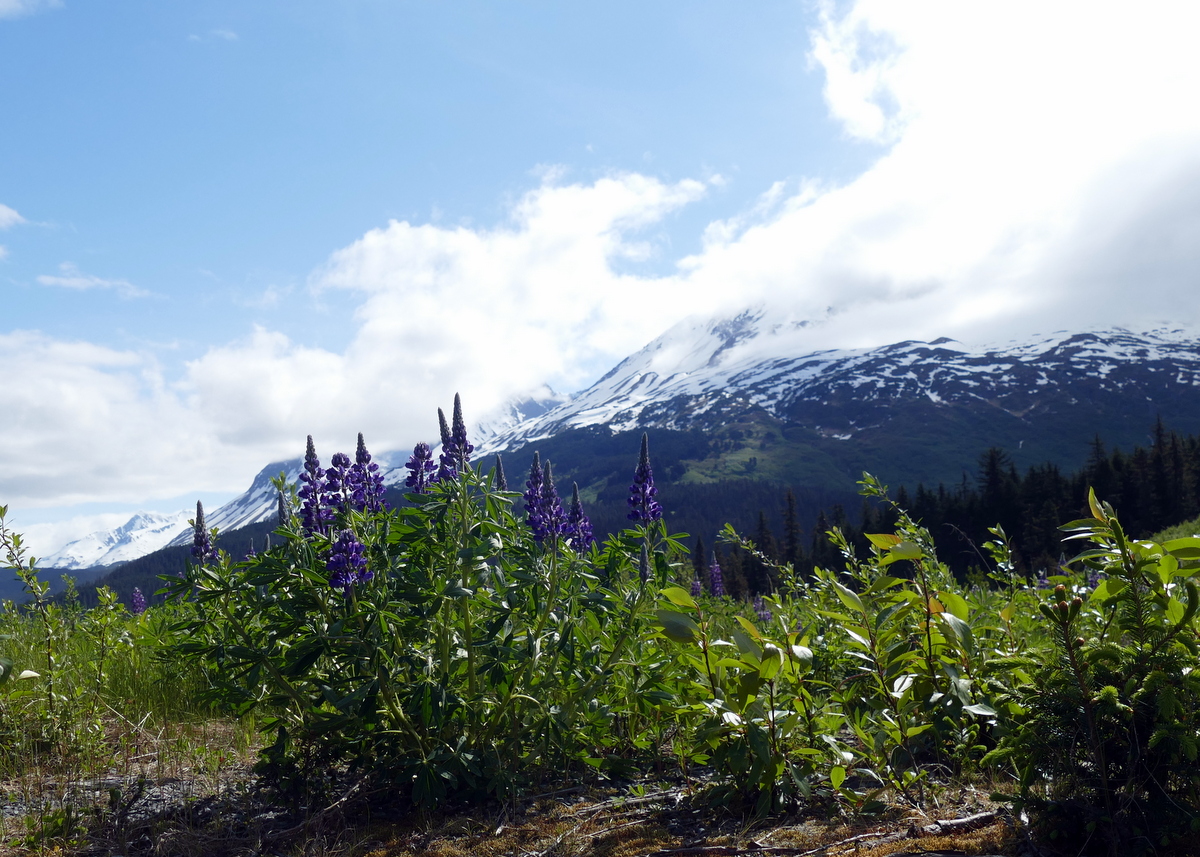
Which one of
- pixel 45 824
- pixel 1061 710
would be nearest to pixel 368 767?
pixel 45 824

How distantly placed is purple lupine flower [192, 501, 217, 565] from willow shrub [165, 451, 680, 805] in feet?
2.48

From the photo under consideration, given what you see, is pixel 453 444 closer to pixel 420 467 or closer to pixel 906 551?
pixel 420 467

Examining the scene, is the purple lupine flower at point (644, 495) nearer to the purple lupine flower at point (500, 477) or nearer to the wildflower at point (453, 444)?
the purple lupine flower at point (500, 477)

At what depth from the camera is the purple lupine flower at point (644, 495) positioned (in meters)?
5.87

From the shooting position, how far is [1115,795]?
2.94 meters

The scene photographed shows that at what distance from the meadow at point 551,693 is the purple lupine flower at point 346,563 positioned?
0.01m

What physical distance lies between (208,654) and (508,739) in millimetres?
2120

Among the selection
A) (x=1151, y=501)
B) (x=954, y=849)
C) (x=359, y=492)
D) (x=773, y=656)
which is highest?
(x=359, y=492)

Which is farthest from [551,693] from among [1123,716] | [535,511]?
[1123,716]

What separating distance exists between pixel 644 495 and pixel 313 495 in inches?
109

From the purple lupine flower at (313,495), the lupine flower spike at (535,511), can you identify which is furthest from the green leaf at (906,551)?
the purple lupine flower at (313,495)

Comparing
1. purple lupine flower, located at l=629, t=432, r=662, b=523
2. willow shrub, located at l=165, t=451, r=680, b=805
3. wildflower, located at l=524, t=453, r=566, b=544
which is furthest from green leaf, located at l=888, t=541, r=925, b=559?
wildflower, located at l=524, t=453, r=566, b=544

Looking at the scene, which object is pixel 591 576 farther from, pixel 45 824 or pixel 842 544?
pixel 45 824

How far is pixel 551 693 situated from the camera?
5098 mm
